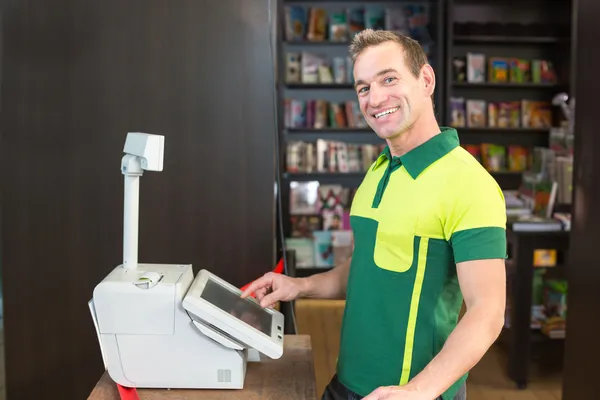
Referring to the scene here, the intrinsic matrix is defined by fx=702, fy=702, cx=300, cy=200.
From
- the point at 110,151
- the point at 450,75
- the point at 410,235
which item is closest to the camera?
the point at 410,235

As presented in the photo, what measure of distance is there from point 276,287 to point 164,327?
0.32m

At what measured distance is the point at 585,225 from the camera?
8.26ft

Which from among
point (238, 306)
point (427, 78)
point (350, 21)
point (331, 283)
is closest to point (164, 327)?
point (238, 306)

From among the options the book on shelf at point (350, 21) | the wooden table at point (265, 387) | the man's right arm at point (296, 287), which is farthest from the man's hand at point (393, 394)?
the book on shelf at point (350, 21)

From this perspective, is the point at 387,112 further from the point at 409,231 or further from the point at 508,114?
the point at 508,114

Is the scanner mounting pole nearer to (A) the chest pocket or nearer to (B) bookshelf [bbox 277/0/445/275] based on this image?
Answer: (A) the chest pocket

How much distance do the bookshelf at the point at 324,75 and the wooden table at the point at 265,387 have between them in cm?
439

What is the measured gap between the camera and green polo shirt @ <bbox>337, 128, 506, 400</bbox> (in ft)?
4.26

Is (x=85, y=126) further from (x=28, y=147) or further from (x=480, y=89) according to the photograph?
(x=480, y=89)

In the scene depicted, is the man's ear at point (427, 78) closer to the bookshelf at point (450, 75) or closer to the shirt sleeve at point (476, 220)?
the shirt sleeve at point (476, 220)

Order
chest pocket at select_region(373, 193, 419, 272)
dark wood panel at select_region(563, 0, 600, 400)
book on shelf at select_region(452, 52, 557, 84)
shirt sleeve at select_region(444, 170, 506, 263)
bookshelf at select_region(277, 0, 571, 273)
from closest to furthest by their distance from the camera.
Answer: shirt sleeve at select_region(444, 170, 506, 263) → chest pocket at select_region(373, 193, 419, 272) → dark wood panel at select_region(563, 0, 600, 400) → bookshelf at select_region(277, 0, 571, 273) → book on shelf at select_region(452, 52, 557, 84)

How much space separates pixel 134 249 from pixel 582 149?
1743 mm

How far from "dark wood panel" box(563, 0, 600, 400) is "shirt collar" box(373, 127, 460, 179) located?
4.09 ft

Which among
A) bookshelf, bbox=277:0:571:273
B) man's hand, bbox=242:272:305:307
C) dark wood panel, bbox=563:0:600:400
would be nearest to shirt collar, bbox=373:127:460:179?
man's hand, bbox=242:272:305:307
